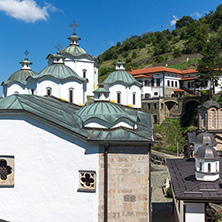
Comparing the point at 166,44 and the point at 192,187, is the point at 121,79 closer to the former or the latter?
the point at 192,187

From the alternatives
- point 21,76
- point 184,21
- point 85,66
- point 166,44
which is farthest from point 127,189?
point 184,21

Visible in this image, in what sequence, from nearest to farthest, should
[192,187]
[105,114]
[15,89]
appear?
1. [192,187]
2. [105,114]
3. [15,89]

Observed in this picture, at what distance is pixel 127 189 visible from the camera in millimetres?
9055

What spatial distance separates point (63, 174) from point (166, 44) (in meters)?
61.4

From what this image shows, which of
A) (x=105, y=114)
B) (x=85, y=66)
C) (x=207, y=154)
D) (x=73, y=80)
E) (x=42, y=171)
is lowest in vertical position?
(x=42, y=171)

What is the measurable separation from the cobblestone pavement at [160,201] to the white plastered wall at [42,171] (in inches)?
211

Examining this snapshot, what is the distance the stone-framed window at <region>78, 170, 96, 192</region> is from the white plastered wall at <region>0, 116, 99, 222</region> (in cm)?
14

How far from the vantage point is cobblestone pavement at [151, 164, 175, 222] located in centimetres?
1316

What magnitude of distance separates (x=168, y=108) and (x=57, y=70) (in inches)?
1021

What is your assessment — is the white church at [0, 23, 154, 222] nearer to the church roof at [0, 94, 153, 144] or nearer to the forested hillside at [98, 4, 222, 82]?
the church roof at [0, 94, 153, 144]

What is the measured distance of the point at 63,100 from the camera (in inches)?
557

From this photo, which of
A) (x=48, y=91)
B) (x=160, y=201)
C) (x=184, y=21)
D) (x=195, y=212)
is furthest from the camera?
(x=184, y=21)

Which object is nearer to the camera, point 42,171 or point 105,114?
point 42,171

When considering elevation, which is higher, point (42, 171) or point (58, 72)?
point (58, 72)
